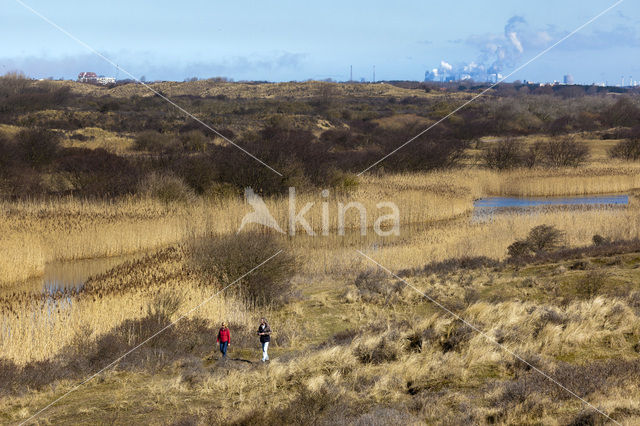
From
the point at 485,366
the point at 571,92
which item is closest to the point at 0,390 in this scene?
the point at 485,366

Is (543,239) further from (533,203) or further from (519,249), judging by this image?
(533,203)

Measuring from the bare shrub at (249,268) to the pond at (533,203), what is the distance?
44.8 feet

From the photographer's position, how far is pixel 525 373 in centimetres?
855

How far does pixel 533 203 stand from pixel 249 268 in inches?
767

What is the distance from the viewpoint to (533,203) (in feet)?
99.9

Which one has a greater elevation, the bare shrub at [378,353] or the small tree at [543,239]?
the small tree at [543,239]

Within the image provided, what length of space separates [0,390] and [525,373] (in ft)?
21.3

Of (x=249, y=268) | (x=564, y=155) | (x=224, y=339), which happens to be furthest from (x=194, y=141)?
(x=224, y=339)

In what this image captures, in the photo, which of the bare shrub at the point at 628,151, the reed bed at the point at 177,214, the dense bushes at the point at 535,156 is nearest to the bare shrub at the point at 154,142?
the reed bed at the point at 177,214

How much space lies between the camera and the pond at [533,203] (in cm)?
2822

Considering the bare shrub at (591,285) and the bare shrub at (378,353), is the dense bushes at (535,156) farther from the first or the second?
the bare shrub at (378,353)

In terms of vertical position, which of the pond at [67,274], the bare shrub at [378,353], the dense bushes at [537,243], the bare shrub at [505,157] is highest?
the bare shrub at [505,157]

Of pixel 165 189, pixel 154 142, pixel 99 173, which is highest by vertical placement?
pixel 154 142

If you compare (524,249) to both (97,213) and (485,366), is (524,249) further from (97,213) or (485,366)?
(97,213)
